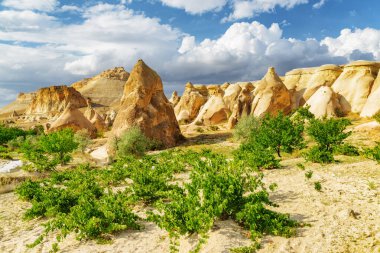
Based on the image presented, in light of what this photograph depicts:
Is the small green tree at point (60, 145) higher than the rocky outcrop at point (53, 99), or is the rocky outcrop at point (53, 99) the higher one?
the rocky outcrop at point (53, 99)

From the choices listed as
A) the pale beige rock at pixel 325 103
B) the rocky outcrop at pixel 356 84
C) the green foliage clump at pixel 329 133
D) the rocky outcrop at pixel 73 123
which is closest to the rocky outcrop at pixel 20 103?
the rocky outcrop at pixel 73 123

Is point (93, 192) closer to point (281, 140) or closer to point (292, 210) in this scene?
point (292, 210)

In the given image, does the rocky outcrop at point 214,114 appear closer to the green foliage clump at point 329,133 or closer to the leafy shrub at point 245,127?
the leafy shrub at point 245,127

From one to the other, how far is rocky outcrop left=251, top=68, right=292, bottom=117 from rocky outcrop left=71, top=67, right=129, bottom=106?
288 feet

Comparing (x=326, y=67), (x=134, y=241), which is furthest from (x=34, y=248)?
(x=326, y=67)

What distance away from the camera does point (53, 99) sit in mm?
112000

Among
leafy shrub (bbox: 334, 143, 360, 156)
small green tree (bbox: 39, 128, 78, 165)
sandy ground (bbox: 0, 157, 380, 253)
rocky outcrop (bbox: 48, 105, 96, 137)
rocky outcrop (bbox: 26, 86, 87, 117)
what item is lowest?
sandy ground (bbox: 0, 157, 380, 253)

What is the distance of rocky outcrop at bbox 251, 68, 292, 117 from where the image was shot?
1463 inches

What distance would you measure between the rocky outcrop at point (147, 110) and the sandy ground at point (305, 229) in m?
17.8

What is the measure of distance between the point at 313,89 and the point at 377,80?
841 centimetres

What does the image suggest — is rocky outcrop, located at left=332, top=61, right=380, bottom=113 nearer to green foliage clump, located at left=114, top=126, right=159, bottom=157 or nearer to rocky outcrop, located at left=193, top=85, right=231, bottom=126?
rocky outcrop, located at left=193, top=85, right=231, bottom=126

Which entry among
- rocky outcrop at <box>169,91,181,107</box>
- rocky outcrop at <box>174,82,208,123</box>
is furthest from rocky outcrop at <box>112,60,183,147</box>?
rocky outcrop at <box>169,91,181,107</box>

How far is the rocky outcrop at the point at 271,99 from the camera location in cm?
3716

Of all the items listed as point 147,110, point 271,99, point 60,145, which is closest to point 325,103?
point 271,99
